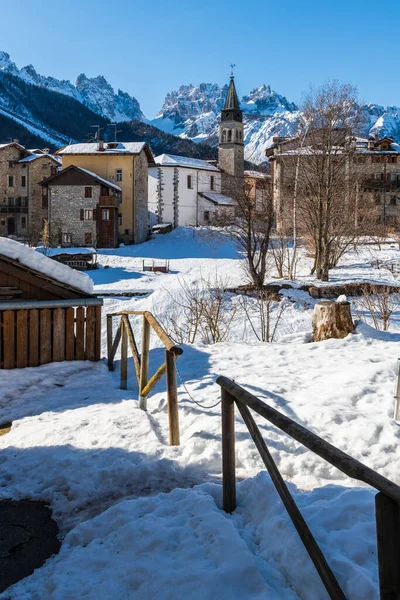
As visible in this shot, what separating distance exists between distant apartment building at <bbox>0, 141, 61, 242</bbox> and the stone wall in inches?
429

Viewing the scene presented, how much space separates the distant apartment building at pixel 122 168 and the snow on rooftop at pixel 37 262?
142 ft

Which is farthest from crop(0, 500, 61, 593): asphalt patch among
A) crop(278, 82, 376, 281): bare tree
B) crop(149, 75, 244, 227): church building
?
crop(149, 75, 244, 227): church building

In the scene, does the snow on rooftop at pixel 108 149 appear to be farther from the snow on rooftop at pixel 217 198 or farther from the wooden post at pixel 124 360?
the wooden post at pixel 124 360

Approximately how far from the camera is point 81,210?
49.3m

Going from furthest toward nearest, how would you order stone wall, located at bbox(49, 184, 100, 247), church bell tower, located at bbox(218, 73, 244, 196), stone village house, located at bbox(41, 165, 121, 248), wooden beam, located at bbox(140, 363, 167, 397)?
church bell tower, located at bbox(218, 73, 244, 196) → stone wall, located at bbox(49, 184, 100, 247) → stone village house, located at bbox(41, 165, 121, 248) → wooden beam, located at bbox(140, 363, 167, 397)

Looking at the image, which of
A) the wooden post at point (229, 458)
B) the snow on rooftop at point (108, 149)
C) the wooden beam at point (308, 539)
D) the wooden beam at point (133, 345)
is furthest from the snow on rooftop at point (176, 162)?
the wooden beam at point (308, 539)

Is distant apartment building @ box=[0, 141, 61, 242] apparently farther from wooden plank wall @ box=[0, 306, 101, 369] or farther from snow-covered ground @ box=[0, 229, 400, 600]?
snow-covered ground @ box=[0, 229, 400, 600]

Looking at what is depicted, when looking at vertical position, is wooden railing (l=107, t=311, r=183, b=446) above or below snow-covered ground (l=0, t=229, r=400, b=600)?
above

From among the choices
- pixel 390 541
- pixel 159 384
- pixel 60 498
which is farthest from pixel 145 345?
pixel 390 541

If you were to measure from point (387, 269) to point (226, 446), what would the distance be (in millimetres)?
30971

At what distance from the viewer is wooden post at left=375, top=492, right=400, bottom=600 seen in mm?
1969

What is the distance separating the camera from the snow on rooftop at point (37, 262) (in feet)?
30.0

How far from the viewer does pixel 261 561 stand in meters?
3.04

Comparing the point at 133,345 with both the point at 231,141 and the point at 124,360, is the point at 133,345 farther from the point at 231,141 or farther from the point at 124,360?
the point at 231,141
